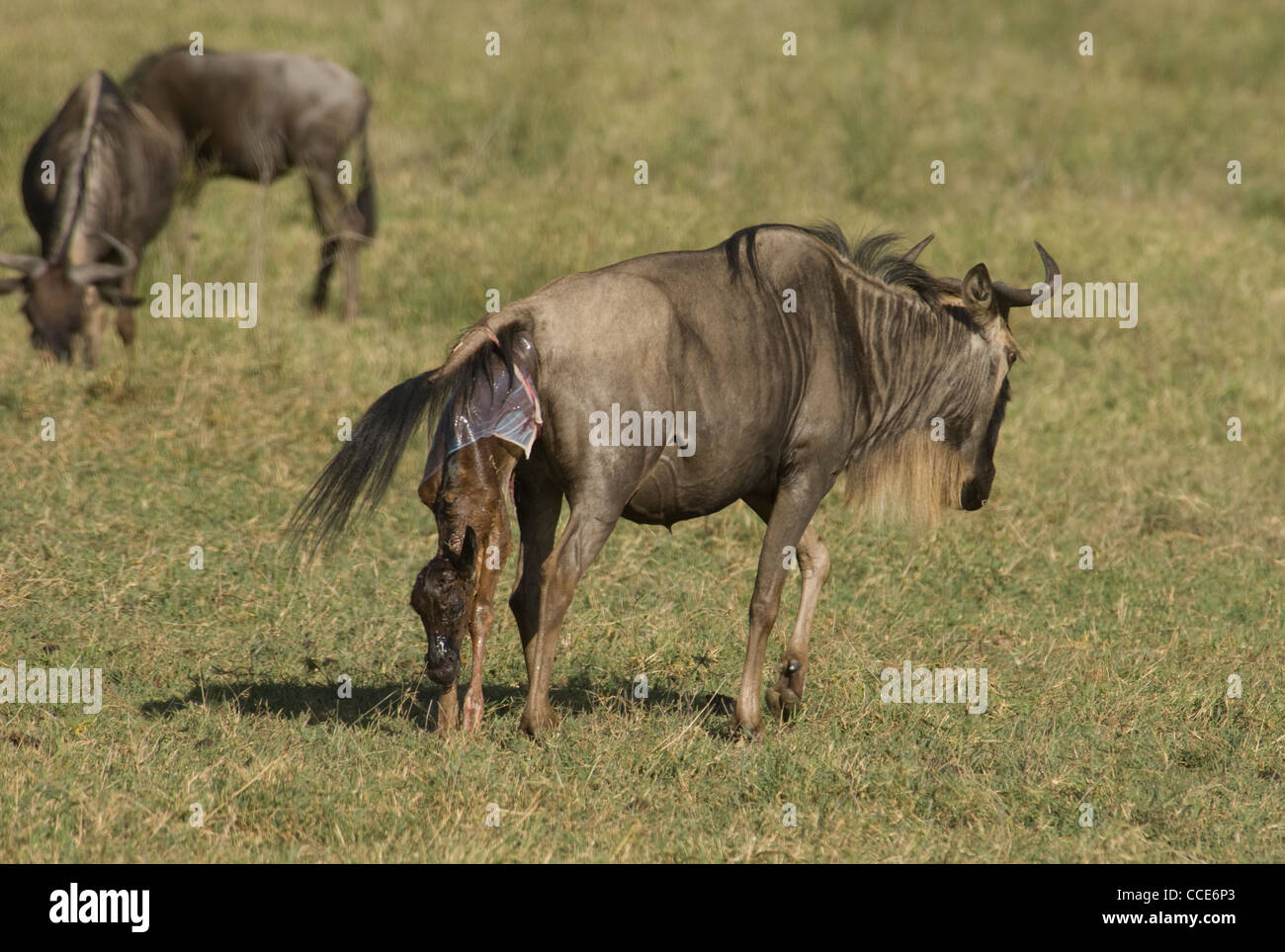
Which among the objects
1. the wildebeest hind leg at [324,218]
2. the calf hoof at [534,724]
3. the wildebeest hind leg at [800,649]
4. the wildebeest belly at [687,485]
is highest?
the wildebeest hind leg at [324,218]

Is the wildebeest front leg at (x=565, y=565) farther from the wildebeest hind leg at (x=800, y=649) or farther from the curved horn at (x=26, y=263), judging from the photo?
the curved horn at (x=26, y=263)

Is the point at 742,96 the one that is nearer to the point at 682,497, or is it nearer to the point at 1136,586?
the point at 1136,586

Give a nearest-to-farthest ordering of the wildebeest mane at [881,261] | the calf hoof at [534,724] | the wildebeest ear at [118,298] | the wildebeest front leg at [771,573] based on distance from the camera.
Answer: the calf hoof at [534,724] → the wildebeest front leg at [771,573] → the wildebeest mane at [881,261] → the wildebeest ear at [118,298]

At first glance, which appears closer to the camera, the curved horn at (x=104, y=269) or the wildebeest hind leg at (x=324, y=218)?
the curved horn at (x=104, y=269)

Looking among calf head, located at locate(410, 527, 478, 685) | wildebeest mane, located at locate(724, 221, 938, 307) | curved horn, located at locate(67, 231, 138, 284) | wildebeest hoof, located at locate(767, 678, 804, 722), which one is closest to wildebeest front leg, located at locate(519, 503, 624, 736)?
calf head, located at locate(410, 527, 478, 685)

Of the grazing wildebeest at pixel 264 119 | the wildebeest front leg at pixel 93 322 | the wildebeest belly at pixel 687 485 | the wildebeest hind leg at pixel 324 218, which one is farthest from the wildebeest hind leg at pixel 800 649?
the grazing wildebeest at pixel 264 119

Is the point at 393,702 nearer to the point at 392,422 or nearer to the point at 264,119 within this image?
the point at 392,422

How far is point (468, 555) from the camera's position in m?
5.35

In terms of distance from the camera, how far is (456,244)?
1315cm

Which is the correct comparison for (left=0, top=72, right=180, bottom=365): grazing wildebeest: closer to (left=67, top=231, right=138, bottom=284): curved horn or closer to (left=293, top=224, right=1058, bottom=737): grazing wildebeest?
(left=67, top=231, right=138, bottom=284): curved horn

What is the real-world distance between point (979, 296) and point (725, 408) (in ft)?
4.30

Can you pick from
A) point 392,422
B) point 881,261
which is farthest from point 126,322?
point 881,261

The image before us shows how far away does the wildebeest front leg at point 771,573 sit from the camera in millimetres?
5973
